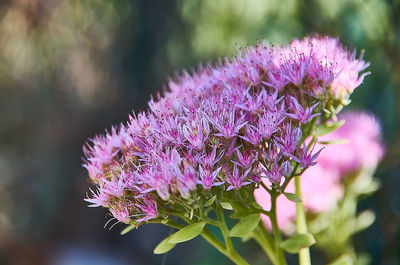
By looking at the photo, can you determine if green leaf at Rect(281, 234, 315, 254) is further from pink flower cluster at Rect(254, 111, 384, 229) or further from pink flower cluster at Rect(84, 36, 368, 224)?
pink flower cluster at Rect(254, 111, 384, 229)

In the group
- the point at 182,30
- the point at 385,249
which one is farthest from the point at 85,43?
the point at 385,249

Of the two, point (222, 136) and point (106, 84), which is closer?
point (222, 136)

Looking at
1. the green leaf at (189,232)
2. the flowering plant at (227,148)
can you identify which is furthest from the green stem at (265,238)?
the green leaf at (189,232)

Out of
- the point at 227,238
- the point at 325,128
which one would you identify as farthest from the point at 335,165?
the point at 227,238

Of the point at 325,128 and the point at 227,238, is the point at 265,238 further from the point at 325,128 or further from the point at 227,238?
the point at 325,128

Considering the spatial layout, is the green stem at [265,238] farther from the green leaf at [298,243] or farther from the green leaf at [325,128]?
the green leaf at [325,128]

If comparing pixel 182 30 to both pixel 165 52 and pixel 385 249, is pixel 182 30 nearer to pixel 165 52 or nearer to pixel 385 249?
pixel 165 52

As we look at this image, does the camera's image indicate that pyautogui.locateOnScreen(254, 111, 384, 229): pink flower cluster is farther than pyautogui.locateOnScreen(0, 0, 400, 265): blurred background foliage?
No

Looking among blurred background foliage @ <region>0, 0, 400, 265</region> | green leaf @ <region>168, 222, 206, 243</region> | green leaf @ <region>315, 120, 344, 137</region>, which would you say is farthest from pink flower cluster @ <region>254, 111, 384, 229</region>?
green leaf @ <region>168, 222, 206, 243</region>
